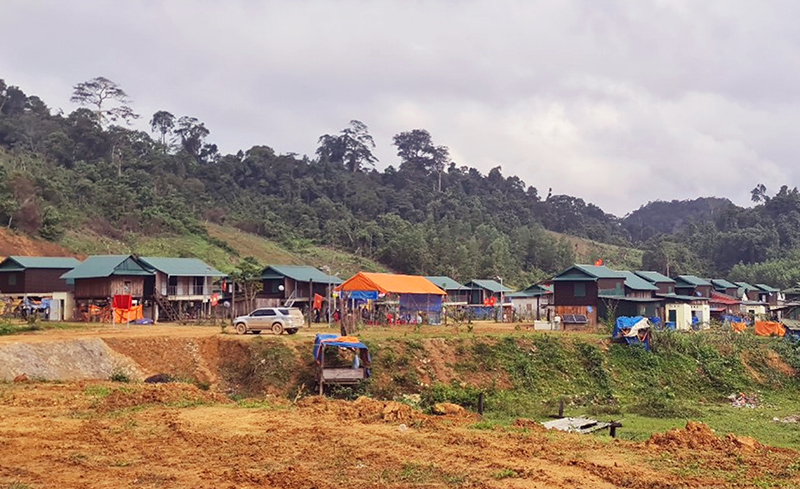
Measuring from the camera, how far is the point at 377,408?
21.4 m

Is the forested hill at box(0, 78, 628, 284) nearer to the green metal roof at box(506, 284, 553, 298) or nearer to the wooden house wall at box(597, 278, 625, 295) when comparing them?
the green metal roof at box(506, 284, 553, 298)

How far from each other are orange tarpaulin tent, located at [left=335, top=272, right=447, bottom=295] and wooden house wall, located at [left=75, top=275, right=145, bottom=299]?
15.9 meters

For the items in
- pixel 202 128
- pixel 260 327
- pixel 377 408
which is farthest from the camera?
pixel 202 128

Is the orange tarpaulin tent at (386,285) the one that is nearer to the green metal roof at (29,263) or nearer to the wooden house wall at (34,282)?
the wooden house wall at (34,282)

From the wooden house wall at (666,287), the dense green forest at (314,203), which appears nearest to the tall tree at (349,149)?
the dense green forest at (314,203)

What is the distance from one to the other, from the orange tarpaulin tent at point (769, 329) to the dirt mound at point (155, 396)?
40.5m

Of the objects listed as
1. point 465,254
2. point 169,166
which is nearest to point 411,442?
point 465,254

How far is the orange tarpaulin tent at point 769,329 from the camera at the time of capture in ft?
164

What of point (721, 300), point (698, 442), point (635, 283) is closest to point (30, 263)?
point (635, 283)

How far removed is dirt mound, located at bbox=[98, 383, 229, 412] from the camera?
70.7ft

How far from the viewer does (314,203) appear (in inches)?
4567

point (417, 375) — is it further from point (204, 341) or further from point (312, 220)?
point (312, 220)

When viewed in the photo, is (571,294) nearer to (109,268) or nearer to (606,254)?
(109,268)

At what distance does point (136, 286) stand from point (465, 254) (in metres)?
52.1
